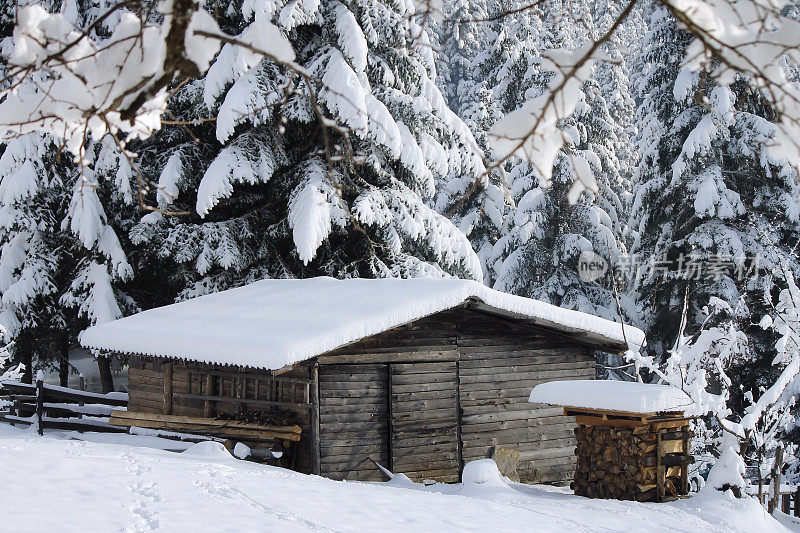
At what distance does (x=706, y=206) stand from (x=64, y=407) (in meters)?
17.3

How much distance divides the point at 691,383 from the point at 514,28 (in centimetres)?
2001

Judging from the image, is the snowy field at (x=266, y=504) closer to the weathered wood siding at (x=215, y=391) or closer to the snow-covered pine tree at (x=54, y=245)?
the weathered wood siding at (x=215, y=391)

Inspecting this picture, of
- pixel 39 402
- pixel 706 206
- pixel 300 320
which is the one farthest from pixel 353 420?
pixel 706 206

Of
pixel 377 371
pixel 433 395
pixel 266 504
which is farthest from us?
pixel 433 395

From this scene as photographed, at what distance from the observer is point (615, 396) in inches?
442

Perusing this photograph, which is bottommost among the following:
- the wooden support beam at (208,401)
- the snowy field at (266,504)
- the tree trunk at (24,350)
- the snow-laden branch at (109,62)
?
the snowy field at (266,504)

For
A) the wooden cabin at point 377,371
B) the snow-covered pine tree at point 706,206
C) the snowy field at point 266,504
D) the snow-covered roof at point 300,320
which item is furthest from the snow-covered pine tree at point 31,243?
the snow-covered pine tree at point 706,206

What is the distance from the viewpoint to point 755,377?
21141 millimetres

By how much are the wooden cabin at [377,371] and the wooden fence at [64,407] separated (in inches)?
122

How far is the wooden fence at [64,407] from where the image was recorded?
1921cm

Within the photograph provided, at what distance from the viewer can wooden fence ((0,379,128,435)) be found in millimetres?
19211

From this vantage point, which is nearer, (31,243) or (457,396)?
(457,396)

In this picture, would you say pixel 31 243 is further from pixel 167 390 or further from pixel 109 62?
pixel 109 62

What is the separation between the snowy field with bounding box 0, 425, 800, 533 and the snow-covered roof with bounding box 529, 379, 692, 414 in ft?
4.42
